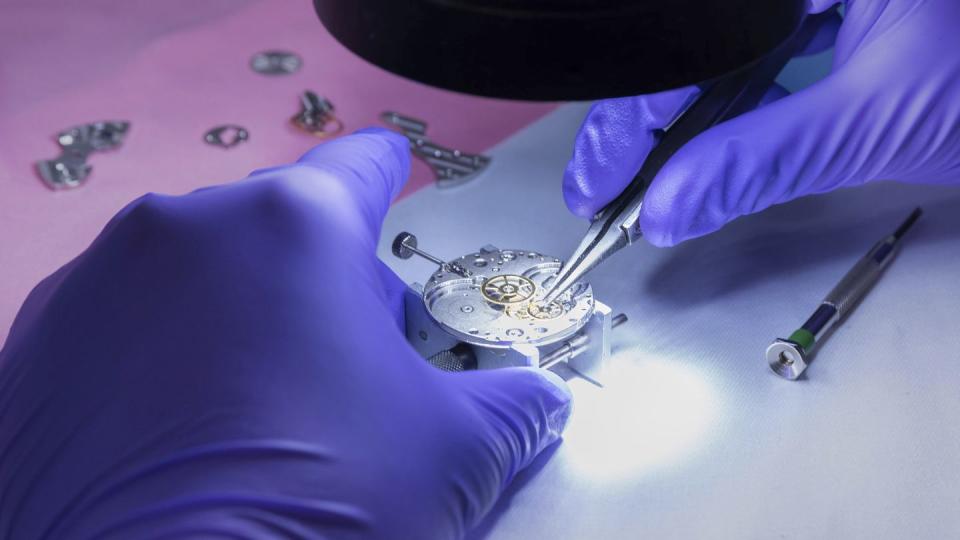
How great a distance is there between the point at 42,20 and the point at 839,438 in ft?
5.62

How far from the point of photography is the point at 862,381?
4.36 feet

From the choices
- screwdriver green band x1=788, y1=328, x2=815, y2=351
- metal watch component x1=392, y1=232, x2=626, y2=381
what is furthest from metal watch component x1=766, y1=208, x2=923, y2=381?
metal watch component x1=392, y1=232, x2=626, y2=381

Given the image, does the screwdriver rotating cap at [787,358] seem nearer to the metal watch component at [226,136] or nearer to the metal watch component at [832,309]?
the metal watch component at [832,309]

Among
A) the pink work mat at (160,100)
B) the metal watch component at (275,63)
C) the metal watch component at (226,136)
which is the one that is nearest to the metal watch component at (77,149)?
the pink work mat at (160,100)

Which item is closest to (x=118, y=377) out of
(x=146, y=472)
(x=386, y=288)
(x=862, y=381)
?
(x=146, y=472)

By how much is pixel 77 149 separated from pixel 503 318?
0.97 metres

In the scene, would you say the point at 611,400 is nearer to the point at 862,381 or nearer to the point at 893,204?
the point at 862,381

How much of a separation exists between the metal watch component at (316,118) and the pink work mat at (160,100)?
0.8 inches

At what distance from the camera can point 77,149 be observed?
1.82m

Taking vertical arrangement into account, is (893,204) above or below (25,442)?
above

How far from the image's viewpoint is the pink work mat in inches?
67.6

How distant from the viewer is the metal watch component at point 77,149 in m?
1.75

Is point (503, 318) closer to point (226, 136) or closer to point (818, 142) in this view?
point (818, 142)

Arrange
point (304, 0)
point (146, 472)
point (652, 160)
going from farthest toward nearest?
point (304, 0) < point (652, 160) < point (146, 472)
